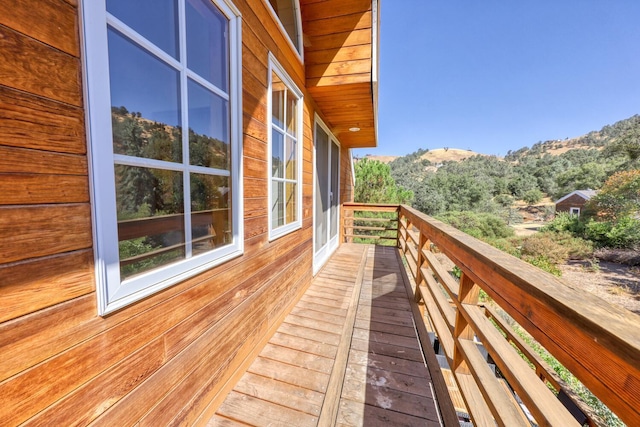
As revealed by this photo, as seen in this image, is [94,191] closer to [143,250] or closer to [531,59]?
[143,250]

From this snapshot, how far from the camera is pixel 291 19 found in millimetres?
2072

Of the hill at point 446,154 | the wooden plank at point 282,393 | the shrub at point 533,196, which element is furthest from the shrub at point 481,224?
the hill at point 446,154

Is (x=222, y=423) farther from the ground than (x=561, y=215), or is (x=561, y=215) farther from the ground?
(x=222, y=423)

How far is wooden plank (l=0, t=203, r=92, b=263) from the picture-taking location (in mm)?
536

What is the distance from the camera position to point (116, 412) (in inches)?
30.9

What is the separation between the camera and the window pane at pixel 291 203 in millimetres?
2203

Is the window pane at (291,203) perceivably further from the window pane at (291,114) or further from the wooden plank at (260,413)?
the wooden plank at (260,413)

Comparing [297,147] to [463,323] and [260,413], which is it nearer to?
[463,323]

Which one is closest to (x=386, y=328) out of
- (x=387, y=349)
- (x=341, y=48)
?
(x=387, y=349)

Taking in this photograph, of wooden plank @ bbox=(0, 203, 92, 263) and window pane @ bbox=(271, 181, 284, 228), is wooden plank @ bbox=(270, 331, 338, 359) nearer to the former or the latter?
window pane @ bbox=(271, 181, 284, 228)

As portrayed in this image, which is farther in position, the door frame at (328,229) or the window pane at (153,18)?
the door frame at (328,229)

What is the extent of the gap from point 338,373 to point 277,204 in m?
1.24

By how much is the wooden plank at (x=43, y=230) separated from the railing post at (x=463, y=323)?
147cm

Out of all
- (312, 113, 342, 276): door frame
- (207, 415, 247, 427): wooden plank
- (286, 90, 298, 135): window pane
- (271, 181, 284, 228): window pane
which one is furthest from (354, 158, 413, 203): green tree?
(207, 415, 247, 427): wooden plank
